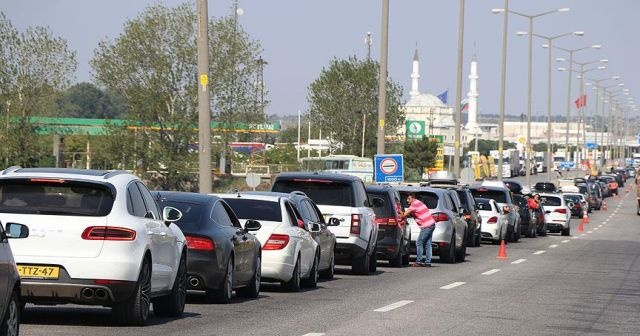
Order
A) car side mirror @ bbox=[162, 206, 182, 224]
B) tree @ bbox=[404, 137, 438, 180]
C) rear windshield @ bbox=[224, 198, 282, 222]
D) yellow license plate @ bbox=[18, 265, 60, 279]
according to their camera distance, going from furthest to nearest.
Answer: tree @ bbox=[404, 137, 438, 180] < rear windshield @ bbox=[224, 198, 282, 222] < car side mirror @ bbox=[162, 206, 182, 224] < yellow license plate @ bbox=[18, 265, 60, 279]

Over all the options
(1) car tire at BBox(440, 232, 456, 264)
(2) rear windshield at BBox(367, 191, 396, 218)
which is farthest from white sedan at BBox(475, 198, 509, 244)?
(2) rear windshield at BBox(367, 191, 396, 218)

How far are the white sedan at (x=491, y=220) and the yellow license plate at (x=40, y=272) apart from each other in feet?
106

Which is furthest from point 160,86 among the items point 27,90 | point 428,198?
point 428,198

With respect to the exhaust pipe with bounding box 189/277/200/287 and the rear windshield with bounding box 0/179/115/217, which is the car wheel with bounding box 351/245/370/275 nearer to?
the exhaust pipe with bounding box 189/277/200/287

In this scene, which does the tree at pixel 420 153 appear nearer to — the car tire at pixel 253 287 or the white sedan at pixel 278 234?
the white sedan at pixel 278 234

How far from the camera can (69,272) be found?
45.4ft

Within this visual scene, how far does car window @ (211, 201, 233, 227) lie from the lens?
60.5 feet

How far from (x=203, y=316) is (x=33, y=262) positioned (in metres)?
3.15

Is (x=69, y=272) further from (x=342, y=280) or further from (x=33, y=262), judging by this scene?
(x=342, y=280)

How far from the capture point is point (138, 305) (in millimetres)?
14492

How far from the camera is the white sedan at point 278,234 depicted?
827 inches

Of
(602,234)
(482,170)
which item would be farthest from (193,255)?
(482,170)

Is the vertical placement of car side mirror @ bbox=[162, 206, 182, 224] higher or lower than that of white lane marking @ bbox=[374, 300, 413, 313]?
higher

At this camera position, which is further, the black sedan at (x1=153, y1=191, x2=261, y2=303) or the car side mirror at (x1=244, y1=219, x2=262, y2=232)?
the car side mirror at (x1=244, y1=219, x2=262, y2=232)
